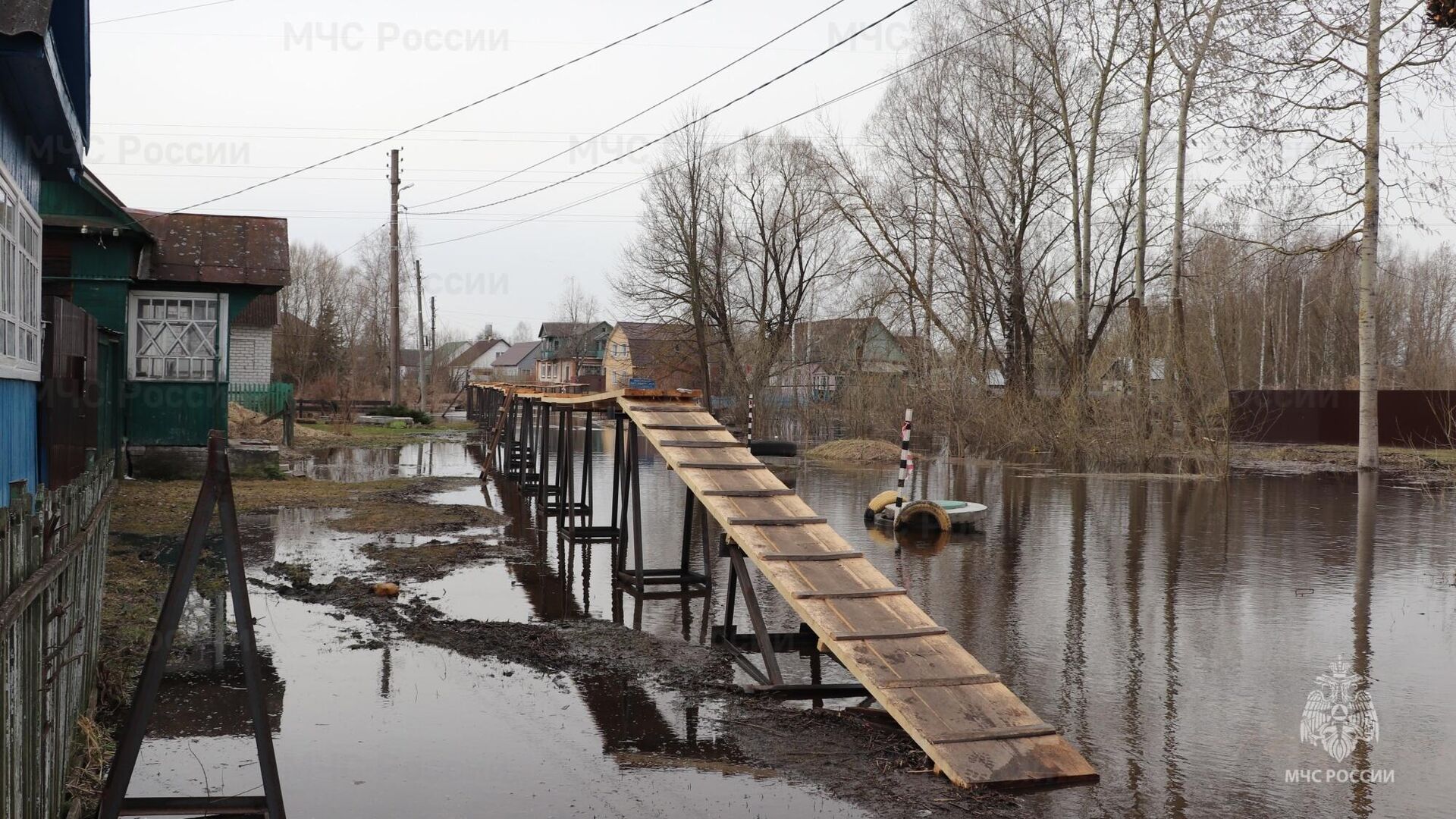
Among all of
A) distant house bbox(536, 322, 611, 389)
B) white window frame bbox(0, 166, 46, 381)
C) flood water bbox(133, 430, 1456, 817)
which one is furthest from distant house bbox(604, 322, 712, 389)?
white window frame bbox(0, 166, 46, 381)

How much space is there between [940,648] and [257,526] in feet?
32.6

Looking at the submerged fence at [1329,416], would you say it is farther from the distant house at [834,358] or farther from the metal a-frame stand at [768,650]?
the metal a-frame stand at [768,650]

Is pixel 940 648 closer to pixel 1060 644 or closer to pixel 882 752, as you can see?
pixel 882 752

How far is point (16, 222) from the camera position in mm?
7973

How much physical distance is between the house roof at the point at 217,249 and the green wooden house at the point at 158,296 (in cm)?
2

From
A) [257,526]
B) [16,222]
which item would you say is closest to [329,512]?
[257,526]

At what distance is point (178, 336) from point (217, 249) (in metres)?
1.67

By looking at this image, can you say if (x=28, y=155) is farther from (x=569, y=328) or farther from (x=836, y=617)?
(x=569, y=328)

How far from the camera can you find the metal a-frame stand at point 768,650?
6.83 metres

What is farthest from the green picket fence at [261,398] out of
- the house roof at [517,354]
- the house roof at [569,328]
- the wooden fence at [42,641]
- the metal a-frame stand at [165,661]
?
the house roof at [517,354]

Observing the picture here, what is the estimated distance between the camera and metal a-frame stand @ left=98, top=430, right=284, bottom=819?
4.08 meters

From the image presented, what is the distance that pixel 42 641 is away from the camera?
12.8 feet

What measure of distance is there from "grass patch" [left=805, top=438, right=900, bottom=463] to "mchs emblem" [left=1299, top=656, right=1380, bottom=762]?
777 inches

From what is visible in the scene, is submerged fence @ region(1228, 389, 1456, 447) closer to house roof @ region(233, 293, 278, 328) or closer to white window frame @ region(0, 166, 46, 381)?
house roof @ region(233, 293, 278, 328)
